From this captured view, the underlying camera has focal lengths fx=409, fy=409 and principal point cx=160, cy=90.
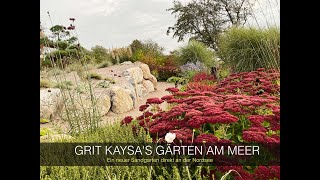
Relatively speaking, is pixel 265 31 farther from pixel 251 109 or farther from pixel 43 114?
pixel 43 114

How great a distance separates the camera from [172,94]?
3582 millimetres

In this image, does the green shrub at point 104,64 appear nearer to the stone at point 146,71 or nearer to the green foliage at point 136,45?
the stone at point 146,71

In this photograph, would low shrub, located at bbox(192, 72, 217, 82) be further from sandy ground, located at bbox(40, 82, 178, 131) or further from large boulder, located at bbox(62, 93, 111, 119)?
large boulder, located at bbox(62, 93, 111, 119)

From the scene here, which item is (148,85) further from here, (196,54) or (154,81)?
(196,54)

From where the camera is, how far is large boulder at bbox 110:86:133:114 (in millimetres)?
4578

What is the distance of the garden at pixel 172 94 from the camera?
7.29ft

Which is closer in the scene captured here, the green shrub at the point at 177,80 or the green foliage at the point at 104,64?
the green shrub at the point at 177,80

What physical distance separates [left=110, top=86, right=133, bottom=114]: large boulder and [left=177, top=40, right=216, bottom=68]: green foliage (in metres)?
1.42

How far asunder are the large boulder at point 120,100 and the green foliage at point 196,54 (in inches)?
55.8

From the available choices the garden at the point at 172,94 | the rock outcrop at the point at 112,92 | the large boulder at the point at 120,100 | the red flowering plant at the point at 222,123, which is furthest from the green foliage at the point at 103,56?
the red flowering plant at the point at 222,123

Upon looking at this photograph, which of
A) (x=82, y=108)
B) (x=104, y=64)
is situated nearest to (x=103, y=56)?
(x=104, y=64)
